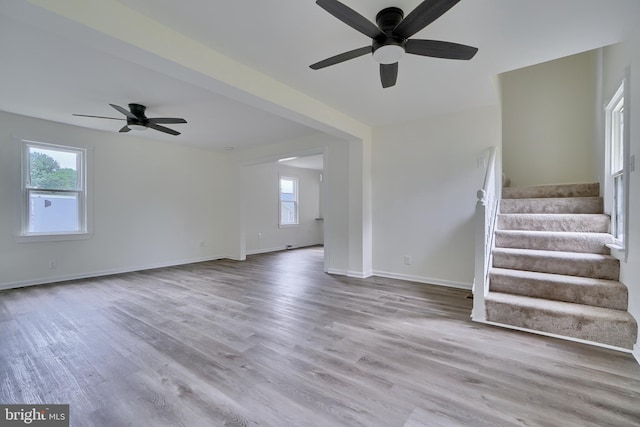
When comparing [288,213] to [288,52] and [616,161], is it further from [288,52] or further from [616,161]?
[616,161]

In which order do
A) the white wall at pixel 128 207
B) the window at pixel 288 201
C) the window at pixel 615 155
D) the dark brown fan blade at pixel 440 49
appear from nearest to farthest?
the dark brown fan blade at pixel 440 49 < the window at pixel 615 155 < the white wall at pixel 128 207 < the window at pixel 288 201

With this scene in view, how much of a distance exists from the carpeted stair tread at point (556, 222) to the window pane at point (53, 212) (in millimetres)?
6574

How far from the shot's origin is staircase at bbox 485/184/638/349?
7.89ft

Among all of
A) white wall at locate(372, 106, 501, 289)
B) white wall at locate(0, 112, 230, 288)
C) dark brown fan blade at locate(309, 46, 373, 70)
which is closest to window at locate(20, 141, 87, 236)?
white wall at locate(0, 112, 230, 288)

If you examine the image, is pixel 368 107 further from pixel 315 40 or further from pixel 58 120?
pixel 58 120

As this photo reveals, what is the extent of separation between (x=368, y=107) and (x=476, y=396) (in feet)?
11.0

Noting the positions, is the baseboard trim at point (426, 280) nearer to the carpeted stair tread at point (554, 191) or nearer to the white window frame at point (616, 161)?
the carpeted stair tread at point (554, 191)

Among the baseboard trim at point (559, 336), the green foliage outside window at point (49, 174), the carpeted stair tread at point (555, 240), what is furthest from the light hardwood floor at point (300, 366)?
the green foliage outside window at point (49, 174)

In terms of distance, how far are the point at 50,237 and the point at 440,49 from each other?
5898mm

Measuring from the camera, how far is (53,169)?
4.62 meters

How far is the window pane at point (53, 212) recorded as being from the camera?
14.5ft

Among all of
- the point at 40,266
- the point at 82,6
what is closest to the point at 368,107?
the point at 82,6

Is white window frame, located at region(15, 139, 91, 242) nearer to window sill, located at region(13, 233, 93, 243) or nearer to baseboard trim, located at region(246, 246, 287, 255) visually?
window sill, located at region(13, 233, 93, 243)

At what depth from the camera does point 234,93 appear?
9.30 feet
